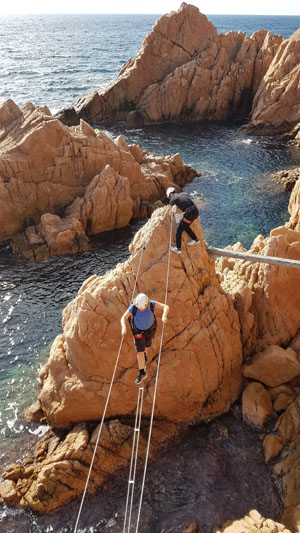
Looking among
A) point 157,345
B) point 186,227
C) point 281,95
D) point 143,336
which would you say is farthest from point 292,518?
point 281,95

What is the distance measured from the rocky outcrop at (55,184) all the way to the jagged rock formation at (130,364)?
14190 mm

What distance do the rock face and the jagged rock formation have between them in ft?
144

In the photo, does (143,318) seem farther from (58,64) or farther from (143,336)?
(58,64)

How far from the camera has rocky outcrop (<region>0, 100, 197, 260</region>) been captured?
27.5 metres

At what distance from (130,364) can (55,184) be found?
19036mm

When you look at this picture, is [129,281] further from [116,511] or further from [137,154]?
[137,154]

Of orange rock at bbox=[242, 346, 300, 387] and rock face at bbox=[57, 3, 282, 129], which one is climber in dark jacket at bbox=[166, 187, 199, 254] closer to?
orange rock at bbox=[242, 346, 300, 387]

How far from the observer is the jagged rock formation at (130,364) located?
1319 cm

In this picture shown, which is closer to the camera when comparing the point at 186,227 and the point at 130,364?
the point at 186,227

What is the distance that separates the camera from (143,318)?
34.7ft

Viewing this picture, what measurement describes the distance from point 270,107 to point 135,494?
46.7 metres

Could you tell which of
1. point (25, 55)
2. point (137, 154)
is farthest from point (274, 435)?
point (25, 55)

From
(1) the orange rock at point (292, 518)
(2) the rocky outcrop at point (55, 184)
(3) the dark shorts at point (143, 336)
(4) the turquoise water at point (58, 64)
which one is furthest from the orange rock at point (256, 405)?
(4) the turquoise water at point (58, 64)

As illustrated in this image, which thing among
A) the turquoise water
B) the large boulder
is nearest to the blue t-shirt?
the large boulder
